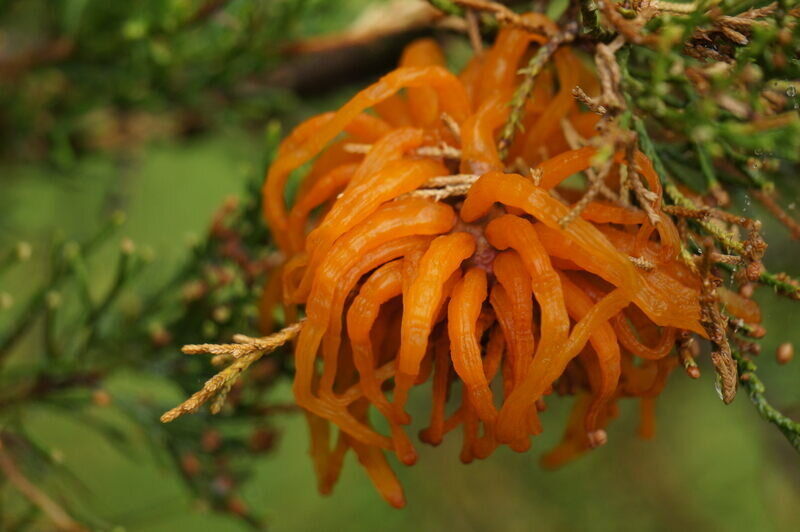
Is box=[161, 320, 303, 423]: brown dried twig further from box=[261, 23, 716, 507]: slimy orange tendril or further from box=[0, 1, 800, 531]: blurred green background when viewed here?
box=[0, 1, 800, 531]: blurred green background

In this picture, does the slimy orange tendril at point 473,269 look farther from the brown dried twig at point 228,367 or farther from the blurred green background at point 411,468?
the blurred green background at point 411,468

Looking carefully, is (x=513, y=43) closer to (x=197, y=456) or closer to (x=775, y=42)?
(x=775, y=42)

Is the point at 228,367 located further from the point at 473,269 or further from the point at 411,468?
the point at 411,468

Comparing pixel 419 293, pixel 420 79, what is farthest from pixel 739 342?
pixel 420 79

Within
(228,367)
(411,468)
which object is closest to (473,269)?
(228,367)

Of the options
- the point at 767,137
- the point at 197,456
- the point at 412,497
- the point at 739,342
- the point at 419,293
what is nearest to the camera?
the point at 767,137

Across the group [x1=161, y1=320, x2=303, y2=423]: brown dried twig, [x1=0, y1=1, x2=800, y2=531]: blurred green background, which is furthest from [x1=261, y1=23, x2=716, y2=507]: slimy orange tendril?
[x1=0, y1=1, x2=800, y2=531]: blurred green background
